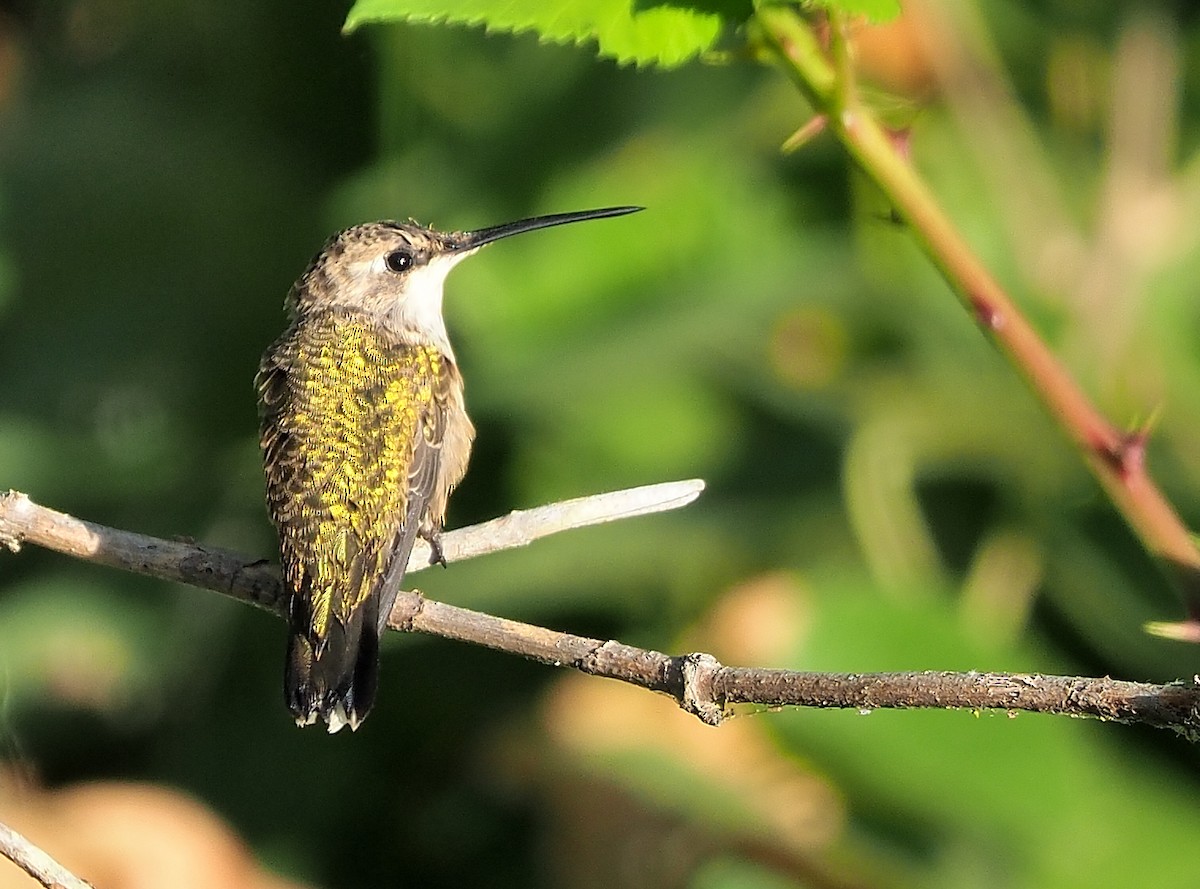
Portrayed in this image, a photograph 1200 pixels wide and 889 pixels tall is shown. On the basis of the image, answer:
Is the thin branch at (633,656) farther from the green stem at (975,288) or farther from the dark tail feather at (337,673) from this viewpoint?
the green stem at (975,288)

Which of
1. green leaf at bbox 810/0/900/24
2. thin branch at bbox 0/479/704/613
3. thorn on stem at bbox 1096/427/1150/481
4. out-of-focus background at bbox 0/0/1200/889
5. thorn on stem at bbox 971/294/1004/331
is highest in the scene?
green leaf at bbox 810/0/900/24

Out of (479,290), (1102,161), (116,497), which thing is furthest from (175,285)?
(1102,161)

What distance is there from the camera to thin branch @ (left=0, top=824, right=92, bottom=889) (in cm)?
153

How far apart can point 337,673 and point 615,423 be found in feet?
4.80

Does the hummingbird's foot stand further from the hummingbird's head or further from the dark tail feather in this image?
the hummingbird's head

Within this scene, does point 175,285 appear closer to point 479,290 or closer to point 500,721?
point 479,290

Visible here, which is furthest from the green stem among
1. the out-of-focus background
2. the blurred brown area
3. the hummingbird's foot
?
the blurred brown area

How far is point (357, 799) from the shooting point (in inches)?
149

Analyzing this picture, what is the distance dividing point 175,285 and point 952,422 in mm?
1884

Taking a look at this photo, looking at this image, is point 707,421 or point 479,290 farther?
point 707,421

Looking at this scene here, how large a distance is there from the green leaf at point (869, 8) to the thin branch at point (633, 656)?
2.02 feet

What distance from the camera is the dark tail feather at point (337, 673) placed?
2193 millimetres

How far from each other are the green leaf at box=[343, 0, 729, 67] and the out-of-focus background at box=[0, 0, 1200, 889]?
1.28 metres

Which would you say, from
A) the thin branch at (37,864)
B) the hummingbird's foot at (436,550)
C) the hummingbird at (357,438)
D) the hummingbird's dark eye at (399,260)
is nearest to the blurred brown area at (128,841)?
the hummingbird at (357,438)
